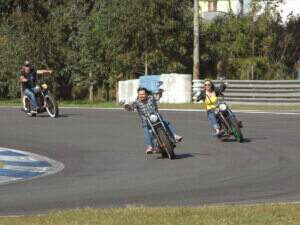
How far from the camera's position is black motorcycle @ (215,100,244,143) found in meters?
17.8

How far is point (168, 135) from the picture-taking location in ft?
50.6

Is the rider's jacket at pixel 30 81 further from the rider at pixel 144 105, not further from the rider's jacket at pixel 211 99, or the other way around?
the rider at pixel 144 105

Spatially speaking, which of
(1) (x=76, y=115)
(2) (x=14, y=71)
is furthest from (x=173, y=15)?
(1) (x=76, y=115)

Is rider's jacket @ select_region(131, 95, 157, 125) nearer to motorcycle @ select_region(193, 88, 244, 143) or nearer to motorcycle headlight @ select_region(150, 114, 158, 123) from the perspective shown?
motorcycle headlight @ select_region(150, 114, 158, 123)

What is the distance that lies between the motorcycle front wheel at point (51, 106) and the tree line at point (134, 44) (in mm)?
13397

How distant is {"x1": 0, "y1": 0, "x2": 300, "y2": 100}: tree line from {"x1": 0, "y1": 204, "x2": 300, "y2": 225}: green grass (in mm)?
28468

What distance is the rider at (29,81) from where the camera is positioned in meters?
24.7

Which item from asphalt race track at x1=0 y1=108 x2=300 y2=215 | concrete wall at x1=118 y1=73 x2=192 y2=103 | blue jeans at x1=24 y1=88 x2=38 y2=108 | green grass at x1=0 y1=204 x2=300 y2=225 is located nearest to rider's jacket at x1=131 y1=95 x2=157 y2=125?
asphalt race track at x1=0 y1=108 x2=300 y2=215

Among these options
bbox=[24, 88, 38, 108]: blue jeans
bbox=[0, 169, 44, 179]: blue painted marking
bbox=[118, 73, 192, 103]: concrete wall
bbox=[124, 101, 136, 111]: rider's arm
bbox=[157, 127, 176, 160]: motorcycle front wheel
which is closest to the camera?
bbox=[0, 169, 44, 179]: blue painted marking

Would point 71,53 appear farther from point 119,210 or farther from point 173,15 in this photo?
point 119,210

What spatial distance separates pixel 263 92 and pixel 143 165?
17.1m

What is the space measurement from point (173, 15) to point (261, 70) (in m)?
4.90

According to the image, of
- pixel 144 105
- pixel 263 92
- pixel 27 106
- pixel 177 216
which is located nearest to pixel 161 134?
pixel 144 105

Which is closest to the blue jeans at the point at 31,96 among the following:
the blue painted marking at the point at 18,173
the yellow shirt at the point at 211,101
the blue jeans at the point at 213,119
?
the yellow shirt at the point at 211,101
